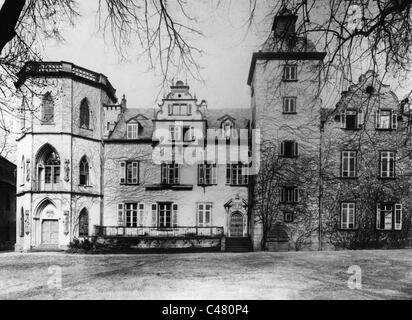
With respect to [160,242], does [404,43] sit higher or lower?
higher

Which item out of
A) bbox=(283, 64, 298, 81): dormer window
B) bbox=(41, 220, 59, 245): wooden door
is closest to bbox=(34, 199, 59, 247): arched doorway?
bbox=(41, 220, 59, 245): wooden door

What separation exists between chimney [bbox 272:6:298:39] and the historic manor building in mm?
7988

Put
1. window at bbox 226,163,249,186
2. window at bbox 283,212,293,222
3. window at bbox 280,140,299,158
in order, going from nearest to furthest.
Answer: window at bbox 280,140,299,158 → window at bbox 283,212,293,222 → window at bbox 226,163,249,186

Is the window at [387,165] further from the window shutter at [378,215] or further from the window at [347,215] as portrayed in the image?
the window at [347,215]

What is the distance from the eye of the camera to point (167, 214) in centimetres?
2177

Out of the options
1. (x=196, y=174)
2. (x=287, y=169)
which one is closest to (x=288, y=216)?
Answer: (x=287, y=169)

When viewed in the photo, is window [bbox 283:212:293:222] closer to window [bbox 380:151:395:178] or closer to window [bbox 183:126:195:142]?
window [bbox 380:151:395:178]

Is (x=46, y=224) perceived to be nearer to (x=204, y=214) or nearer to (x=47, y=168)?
(x=47, y=168)

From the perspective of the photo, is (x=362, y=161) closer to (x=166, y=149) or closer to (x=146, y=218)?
(x=166, y=149)

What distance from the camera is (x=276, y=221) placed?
17609mm

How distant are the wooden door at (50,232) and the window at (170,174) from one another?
7.69 m

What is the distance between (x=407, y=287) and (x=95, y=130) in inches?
734

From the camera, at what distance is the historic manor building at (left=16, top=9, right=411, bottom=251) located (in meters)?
17.7
